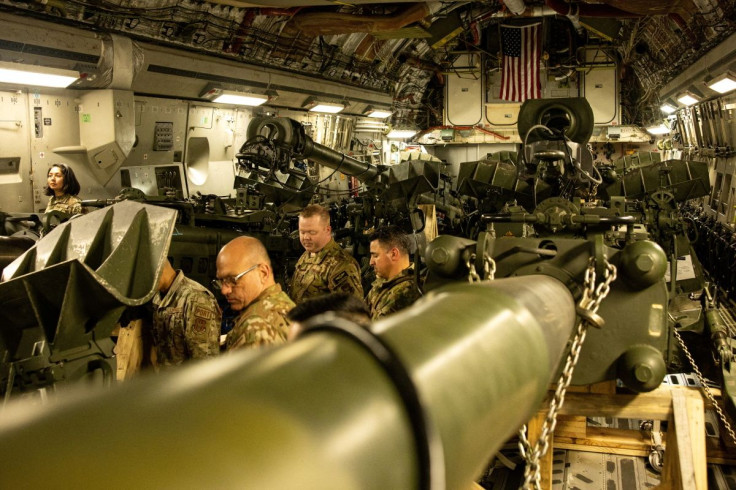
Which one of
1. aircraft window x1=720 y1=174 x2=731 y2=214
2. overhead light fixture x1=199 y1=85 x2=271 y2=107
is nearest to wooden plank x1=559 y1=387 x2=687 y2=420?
overhead light fixture x1=199 y1=85 x2=271 y2=107

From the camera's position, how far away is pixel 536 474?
5.48 feet

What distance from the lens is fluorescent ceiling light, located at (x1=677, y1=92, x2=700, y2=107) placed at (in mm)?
12356

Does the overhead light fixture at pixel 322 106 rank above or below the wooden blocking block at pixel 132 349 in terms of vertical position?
above

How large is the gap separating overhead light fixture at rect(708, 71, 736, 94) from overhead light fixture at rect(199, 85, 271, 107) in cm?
731

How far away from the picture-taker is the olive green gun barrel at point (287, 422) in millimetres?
588

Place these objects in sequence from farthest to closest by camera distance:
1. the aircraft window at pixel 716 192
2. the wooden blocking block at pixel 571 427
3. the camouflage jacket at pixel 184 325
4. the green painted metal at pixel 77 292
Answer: the aircraft window at pixel 716 192 → the wooden blocking block at pixel 571 427 → the camouflage jacket at pixel 184 325 → the green painted metal at pixel 77 292

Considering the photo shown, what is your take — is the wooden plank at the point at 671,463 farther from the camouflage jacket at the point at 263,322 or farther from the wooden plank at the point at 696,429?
the camouflage jacket at the point at 263,322

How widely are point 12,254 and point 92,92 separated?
5118mm

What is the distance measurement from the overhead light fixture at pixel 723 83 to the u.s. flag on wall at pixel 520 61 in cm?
662

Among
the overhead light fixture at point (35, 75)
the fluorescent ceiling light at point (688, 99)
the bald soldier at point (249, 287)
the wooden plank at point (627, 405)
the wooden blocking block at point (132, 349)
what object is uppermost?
the fluorescent ceiling light at point (688, 99)

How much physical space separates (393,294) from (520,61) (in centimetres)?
1398

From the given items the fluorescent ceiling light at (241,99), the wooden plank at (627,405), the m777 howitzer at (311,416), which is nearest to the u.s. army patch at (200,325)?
the wooden plank at (627,405)

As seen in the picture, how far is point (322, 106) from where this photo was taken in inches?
543

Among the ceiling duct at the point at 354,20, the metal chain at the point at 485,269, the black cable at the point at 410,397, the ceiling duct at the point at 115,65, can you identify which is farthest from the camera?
the ceiling duct at the point at 354,20
